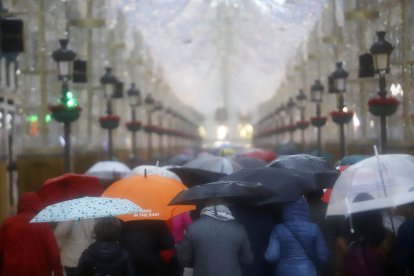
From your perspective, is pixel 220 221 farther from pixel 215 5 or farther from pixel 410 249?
pixel 215 5

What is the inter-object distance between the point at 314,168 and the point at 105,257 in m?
3.74

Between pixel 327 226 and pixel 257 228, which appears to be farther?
pixel 327 226

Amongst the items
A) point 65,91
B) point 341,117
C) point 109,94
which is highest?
point 109,94

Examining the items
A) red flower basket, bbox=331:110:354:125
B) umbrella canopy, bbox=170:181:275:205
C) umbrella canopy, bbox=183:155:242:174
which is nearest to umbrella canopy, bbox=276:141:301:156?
red flower basket, bbox=331:110:354:125

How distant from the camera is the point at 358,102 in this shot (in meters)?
27.2

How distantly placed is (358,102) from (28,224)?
19.5 meters

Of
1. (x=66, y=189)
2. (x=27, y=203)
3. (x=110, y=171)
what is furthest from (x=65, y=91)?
(x=27, y=203)

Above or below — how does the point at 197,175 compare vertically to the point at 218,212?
above

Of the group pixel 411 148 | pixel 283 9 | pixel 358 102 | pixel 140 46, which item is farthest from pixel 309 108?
pixel 411 148

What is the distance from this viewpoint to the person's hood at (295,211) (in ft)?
25.5

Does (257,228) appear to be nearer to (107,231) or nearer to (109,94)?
(107,231)

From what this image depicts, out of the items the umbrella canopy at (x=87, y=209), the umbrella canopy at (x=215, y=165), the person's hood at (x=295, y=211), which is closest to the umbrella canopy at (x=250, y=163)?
the umbrella canopy at (x=215, y=165)

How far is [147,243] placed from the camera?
8.55m

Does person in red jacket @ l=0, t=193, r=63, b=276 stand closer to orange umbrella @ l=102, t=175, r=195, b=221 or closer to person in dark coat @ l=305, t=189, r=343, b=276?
orange umbrella @ l=102, t=175, r=195, b=221
